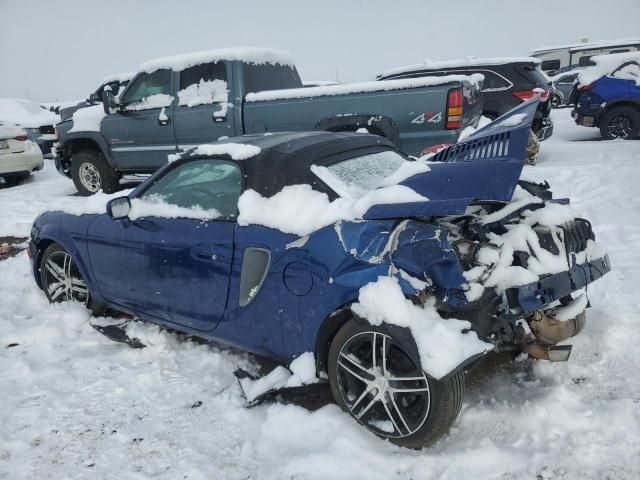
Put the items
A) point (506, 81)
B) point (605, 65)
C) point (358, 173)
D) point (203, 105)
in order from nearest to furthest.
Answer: point (358, 173) < point (203, 105) < point (506, 81) < point (605, 65)

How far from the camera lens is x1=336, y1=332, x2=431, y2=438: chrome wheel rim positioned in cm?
231

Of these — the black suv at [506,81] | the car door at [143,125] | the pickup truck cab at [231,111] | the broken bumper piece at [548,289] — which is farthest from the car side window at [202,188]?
the black suv at [506,81]

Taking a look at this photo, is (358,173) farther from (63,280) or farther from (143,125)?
(143,125)

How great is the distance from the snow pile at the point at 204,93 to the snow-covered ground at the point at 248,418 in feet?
13.3

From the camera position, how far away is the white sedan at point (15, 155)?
9.96 meters

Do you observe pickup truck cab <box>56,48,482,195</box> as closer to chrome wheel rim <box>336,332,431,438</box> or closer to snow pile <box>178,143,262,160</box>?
snow pile <box>178,143,262,160</box>

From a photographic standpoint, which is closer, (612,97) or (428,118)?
(428,118)

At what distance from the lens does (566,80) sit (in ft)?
59.2

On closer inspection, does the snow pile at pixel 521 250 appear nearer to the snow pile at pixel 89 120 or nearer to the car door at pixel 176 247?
the car door at pixel 176 247

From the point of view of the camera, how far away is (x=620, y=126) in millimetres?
10344

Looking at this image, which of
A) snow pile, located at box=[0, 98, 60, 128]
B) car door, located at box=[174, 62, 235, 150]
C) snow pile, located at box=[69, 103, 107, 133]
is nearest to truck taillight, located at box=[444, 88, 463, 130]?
car door, located at box=[174, 62, 235, 150]

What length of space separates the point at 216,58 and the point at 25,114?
10634 millimetres

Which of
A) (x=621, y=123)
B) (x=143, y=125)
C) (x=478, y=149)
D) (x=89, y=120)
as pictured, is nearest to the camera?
(x=478, y=149)

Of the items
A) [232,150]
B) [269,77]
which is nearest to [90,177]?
[269,77]
